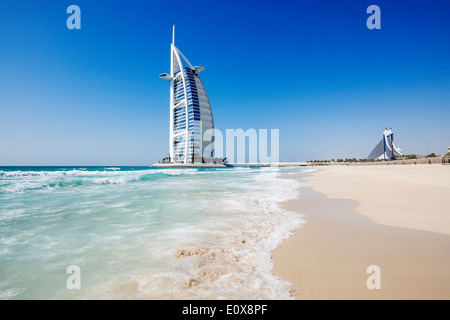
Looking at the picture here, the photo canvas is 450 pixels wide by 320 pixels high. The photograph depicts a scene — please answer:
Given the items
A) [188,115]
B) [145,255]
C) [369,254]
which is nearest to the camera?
[369,254]

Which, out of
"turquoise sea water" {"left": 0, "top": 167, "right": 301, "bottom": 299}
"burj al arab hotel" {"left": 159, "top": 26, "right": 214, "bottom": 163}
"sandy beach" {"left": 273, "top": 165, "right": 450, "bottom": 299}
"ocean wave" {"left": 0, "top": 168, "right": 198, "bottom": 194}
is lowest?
"ocean wave" {"left": 0, "top": 168, "right": 198, "bottom": 194}

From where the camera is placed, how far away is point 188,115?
279ft

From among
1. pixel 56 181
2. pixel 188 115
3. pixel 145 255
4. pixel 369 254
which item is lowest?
pixel 56 181

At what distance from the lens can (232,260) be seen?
9.46 feet

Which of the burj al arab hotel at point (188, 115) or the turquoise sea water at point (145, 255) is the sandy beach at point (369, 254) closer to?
the turquoise sea water at point (145, 255)

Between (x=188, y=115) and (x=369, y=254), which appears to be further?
(x=188, y=115)

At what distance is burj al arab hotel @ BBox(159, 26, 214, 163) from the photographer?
8550 centimetres

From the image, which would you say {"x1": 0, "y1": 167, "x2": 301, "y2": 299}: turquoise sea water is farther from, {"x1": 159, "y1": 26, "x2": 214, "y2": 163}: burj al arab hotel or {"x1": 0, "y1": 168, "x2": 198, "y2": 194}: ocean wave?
{"x1": 159, "y1": 26, "x2": 214, "y2": 163}: burj al arab hotel

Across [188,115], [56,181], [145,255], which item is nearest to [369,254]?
[145,255]

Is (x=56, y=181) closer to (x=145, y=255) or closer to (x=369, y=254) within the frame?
(x=145, y=255)

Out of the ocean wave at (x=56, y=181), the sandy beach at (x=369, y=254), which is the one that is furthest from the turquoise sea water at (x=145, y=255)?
the ocean wave at (x=56, y=181)

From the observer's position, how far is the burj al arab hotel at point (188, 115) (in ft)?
281

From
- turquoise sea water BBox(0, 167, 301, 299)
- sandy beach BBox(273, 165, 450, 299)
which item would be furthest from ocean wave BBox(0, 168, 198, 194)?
sandy beach BBox(273, 165, 450, 299)

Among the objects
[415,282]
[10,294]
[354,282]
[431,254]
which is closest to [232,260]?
[354,282]
